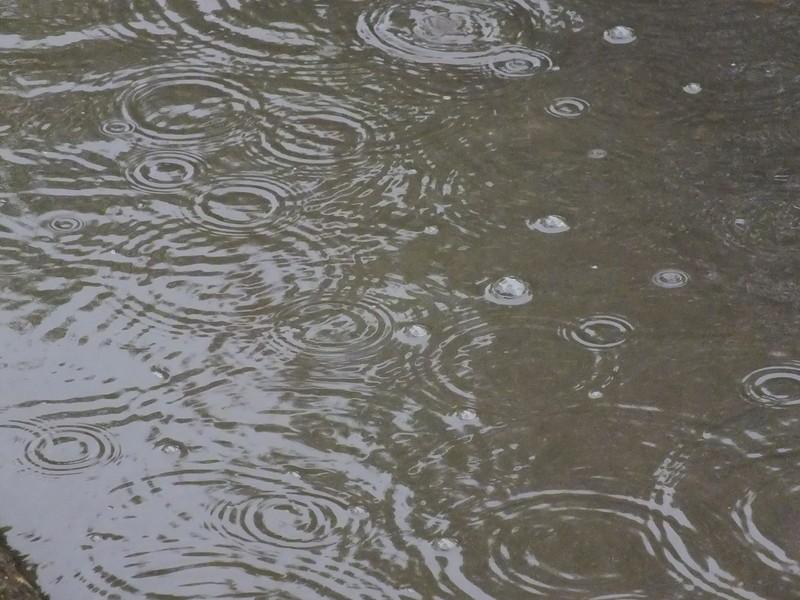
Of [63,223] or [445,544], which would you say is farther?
[63,223]

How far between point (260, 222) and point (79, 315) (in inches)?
17.9

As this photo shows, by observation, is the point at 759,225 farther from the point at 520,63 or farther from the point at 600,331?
the point at 520,63

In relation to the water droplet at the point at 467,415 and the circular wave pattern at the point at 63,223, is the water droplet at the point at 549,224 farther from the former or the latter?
the circular wave pattern at the point at 63,223

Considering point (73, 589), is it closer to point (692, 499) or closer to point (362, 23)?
point (692, 499)

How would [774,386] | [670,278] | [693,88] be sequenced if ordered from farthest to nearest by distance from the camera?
[693,88]
[670,278]
[774,386]

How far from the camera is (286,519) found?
207cm

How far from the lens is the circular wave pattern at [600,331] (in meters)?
2.42

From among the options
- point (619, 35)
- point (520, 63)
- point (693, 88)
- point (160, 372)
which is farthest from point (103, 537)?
point (619, 35)

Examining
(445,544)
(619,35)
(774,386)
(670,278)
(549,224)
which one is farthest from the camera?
(619,35)

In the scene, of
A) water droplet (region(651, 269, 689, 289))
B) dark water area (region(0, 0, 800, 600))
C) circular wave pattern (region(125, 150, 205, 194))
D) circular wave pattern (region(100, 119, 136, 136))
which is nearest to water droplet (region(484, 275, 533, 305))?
dark water area (region(0, 0, 800, 600))

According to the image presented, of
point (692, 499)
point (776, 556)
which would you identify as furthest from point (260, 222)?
point (776, 556)

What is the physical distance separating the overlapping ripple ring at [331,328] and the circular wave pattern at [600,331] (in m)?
0.37

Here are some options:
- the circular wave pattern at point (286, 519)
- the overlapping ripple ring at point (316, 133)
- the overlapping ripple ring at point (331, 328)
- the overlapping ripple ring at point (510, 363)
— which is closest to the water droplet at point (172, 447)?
the circular wave pattern at point (286, 519)

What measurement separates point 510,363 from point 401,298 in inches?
10.9
